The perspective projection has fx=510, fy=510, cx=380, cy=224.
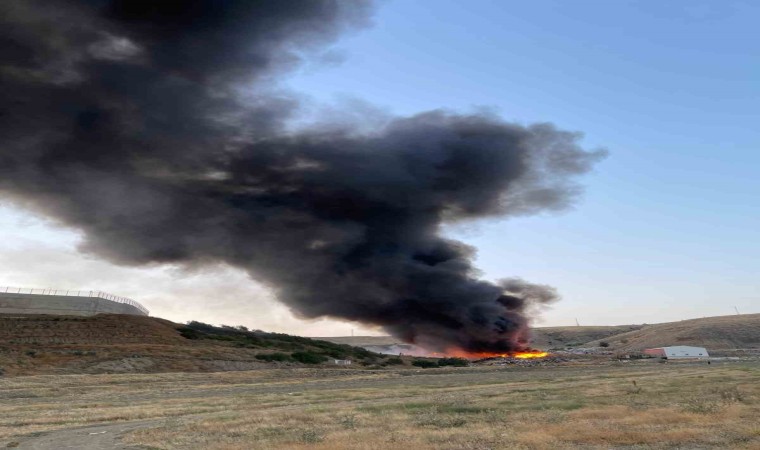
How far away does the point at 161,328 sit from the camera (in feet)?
322

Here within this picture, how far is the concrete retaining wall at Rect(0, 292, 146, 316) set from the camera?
9581 cm

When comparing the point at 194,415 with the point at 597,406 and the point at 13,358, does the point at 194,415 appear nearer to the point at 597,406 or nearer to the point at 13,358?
the point at 597,406

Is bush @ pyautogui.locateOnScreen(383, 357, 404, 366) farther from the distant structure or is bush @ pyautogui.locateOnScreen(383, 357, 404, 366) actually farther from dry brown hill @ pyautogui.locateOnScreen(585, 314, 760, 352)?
dry brown hill @ pyautogui.locateOnScreen(585, 314, 760, 352)

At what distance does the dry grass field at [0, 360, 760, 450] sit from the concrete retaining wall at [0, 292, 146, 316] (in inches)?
2251

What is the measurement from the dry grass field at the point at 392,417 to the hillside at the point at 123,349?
18957 mm

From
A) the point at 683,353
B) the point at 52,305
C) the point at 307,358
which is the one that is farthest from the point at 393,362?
the point at 52,305

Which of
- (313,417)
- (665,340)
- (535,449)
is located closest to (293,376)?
(313,417)

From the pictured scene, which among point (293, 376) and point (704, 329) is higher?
point (704, 329)

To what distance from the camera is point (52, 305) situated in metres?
99.9

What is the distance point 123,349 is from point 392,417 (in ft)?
200

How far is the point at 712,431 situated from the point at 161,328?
96151 millimetres

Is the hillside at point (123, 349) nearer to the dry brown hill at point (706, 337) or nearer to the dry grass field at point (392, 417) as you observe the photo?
the dry grass field at point (392, 417)

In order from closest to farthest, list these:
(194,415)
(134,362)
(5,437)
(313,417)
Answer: (5,437) → (313,417) → (194,415) → (134,362)

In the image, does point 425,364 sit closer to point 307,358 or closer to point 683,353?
point 307,358
